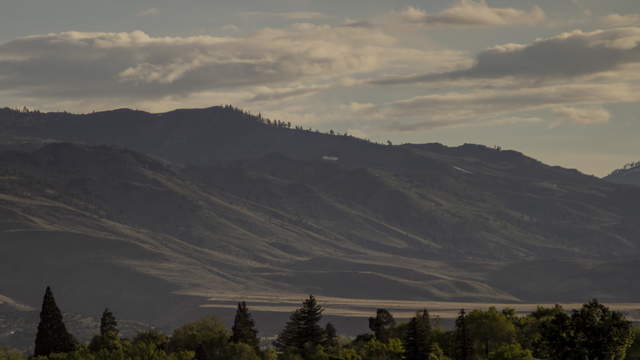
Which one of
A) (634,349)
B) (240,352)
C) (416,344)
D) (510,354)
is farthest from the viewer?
(240,352)

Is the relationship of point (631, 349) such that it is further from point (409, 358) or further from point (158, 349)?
point (158, 349)

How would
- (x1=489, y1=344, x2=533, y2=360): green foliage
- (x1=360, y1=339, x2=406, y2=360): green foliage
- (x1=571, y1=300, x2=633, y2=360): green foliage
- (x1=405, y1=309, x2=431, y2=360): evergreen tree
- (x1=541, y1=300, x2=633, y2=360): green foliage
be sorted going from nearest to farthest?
(x1=571, y1=300, x2=633, y2=360): green foliage, (x1=541, y1=300, x2=633, y2=360): green foliage, (x1=489, y1=344, x2=533, y2=360): green foliage, (x1=405, y1=309, x2=431, y2=360): evergreen tree, (x1=360, y1=339, x2=406, y2=360): green foliage

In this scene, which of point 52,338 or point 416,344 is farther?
point 52,338

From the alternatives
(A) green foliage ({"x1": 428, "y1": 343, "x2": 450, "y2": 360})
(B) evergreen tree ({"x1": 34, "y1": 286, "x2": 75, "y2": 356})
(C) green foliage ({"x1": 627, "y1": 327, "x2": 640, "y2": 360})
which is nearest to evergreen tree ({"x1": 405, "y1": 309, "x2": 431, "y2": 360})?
(A) green foliage ({"x1": 428, "y1": 343, "x2": 450, "y2": 360})

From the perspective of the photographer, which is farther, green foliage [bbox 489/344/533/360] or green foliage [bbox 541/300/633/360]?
green foliage [bbox 489/344/533/360]

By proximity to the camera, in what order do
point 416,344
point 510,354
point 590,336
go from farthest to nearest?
1. point 416,344
2. point 510,354
3. point 590,336

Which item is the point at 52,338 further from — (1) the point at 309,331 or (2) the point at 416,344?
(2) the point at 416,344

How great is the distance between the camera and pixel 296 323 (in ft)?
644

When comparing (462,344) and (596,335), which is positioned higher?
(596,335)

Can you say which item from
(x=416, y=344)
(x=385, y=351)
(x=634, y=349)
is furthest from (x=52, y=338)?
(x=634, y=349)

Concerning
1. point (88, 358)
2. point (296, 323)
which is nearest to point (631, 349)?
point (296, 323)

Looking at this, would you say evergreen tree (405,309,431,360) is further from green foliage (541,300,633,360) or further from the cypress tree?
green foliage (541,300,633,360)

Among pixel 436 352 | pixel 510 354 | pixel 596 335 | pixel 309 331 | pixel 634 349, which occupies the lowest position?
pixel 436 352

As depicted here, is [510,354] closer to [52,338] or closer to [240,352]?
[240,352]
